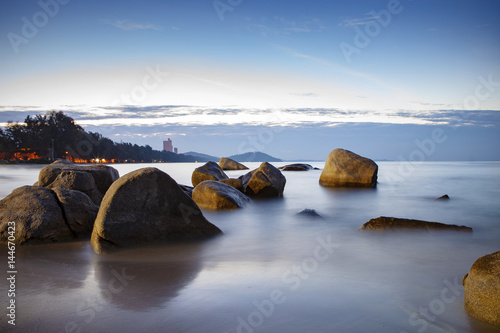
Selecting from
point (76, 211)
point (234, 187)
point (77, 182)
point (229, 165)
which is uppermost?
point (77, 182)

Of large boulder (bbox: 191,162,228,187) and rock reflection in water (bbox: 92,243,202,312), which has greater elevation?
rock reflection in water (bbox: 92,243,202,312)

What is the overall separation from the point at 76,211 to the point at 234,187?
6462mm

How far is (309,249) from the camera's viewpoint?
551 centimetres

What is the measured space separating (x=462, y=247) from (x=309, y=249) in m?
2.39

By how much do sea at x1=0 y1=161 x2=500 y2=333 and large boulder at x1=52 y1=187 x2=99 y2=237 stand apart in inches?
21.8

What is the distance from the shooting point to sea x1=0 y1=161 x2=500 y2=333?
286 centimetres

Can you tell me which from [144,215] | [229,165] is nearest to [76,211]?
[144,215]

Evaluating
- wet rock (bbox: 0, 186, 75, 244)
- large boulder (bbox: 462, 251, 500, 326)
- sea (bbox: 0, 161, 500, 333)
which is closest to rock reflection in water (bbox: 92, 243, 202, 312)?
sea (bbox: 0, 161, 500, 333)

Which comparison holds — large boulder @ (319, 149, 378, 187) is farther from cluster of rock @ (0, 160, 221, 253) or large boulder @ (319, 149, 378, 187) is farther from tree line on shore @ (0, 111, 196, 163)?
tree line on shore @ (0, 111, 196, 163)

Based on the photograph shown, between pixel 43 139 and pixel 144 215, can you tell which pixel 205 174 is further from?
pixel 43 139

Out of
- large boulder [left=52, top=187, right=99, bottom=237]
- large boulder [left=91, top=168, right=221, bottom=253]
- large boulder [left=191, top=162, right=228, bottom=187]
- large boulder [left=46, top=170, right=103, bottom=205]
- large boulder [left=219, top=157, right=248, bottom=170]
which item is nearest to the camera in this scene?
large boulder [left=91, top=168, right=221, bottom=253]

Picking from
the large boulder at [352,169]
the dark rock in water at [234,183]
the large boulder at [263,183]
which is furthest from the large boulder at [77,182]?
the large boulder at [352,169]

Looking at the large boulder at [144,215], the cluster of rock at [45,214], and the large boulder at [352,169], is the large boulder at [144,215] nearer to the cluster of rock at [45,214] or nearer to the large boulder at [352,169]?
the cluster of rock at [45,214]

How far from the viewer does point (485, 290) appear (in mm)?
2775
